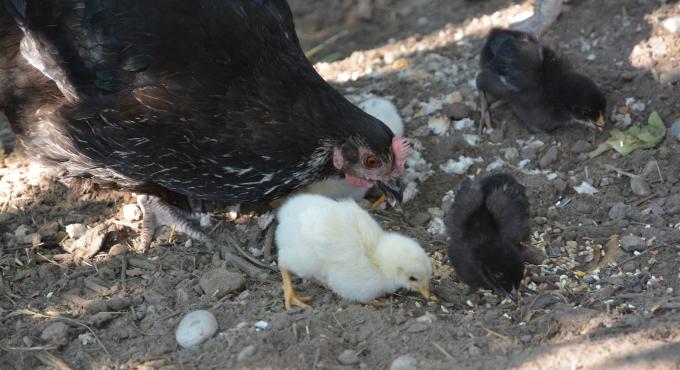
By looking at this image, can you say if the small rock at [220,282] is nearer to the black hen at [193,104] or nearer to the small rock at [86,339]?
the black hen at [193,104]

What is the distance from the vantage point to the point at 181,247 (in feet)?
15.3

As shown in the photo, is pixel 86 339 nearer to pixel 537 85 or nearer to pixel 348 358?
pixel 348 358

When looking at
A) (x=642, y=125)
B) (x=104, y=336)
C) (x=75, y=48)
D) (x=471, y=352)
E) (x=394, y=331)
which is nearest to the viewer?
(x=471, y=352)

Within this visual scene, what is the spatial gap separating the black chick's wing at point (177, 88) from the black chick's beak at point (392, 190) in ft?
1.35

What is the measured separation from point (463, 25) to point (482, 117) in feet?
4.69

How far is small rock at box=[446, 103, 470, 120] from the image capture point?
17.5 feet

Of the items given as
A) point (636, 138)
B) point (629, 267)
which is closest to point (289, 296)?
point (629, 267)

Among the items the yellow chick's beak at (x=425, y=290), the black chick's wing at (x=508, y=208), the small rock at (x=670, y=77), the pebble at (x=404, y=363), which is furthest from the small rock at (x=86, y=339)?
the small rock at (x=670, y=77)

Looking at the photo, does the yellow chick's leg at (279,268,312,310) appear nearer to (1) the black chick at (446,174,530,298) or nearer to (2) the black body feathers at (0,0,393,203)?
(2) the black body feathers at (0,0,393,203)

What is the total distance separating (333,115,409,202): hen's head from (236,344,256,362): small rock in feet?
4.21

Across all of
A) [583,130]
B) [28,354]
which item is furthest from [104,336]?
[583,130]

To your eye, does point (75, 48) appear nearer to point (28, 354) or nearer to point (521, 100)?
point (28, 354)

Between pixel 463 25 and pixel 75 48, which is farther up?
pixel 75 48

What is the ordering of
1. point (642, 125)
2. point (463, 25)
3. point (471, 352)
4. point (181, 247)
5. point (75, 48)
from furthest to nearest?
point (463, 25) → point (642, 125) → point (181, 247) → point (75, 48) → point (471, 352)
